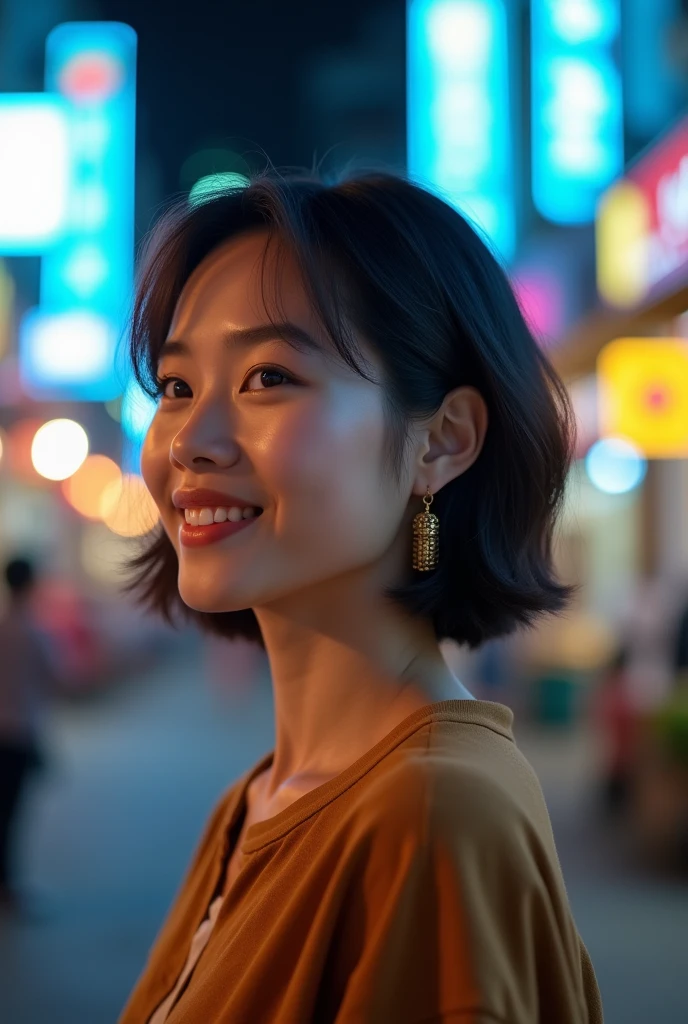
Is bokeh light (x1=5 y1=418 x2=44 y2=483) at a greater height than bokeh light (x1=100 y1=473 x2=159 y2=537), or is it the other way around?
bokeh light (x1=5 y1=418 x2=44 y2=483)

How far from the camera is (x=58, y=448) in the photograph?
29.0 feet

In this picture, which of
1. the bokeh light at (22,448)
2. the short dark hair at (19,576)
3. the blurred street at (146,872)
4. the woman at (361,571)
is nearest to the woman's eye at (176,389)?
the woman at (361,571)

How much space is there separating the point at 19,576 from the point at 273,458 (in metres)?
4.01

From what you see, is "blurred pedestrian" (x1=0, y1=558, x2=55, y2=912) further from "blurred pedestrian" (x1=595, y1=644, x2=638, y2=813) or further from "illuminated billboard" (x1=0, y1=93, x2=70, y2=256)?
"illuminated billboard" (x1=0, y1=93, x2=70, y2=256)

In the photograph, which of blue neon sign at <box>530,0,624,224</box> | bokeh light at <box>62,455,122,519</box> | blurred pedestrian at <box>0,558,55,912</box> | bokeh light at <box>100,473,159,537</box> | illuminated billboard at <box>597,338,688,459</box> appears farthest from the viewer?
bokeh light at <box>62,455,122,519</box>

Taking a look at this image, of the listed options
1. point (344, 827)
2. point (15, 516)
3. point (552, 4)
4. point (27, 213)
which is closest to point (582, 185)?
point (552, 4)

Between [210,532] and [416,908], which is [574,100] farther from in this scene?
[416,908]

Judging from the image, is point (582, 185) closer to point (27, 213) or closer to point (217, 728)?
point (27, 213)

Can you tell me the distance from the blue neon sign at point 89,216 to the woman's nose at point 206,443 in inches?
367

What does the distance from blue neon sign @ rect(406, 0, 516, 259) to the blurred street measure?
175 inches

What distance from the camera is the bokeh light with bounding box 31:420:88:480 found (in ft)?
28.8

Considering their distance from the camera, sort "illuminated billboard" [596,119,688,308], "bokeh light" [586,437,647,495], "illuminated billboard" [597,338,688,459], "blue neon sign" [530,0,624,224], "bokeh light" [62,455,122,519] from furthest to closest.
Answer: "bokeh light" [62,455,122,519] → "bokeh light" [586,437,647,495] → "blue neon sign" [530,0,624,224] → "illuminated billboard" [597,338,688,459] → "illuminated billboard" [596,119,688,308]

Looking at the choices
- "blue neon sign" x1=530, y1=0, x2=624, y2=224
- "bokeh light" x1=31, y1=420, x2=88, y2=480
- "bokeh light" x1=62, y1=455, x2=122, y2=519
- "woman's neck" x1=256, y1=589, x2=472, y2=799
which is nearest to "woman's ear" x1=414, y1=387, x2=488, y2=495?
"woman's neck" x1=256, y1=589, x2=472, y2=799

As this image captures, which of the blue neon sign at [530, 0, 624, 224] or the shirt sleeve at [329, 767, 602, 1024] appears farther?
the blue neon sign at [530, 0, 624, 224]
